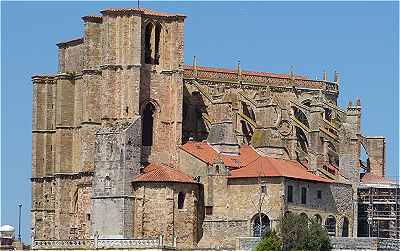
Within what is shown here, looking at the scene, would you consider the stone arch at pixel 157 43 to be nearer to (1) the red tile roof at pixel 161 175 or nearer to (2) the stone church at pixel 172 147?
(2) the stone church at pixel 172 147

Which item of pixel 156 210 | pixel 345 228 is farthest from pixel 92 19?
pixel 345 228

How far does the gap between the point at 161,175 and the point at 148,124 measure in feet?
17.8

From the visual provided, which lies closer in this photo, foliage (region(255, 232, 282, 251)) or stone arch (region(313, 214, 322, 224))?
foliage (region(255, 232, 282, 251))

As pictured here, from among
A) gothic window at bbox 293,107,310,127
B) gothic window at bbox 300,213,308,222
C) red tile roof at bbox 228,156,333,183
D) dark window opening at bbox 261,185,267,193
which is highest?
gothic window at bbox 293,107,310,127

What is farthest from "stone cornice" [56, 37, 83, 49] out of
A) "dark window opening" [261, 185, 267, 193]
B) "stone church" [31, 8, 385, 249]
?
"dark window opening" [261, 185, 267, 193]

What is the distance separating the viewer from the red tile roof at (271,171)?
89.9 m

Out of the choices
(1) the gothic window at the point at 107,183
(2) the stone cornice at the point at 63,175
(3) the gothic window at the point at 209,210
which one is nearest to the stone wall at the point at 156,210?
(1) the gothic window at the point at 107,183

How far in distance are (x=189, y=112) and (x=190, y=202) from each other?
984 centimetres

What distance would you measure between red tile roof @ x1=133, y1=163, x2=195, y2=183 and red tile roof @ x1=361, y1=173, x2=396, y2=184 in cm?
1258

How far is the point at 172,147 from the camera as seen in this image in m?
94.7

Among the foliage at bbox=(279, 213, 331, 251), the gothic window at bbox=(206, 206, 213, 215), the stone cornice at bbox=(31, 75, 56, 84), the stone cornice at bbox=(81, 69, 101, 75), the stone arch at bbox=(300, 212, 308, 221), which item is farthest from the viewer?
the stone cornice at bbox=(31, 75, 56, 84)

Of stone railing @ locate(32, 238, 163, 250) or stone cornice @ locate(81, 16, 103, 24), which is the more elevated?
stone cornice @ locate(81, 16, 103, 24)

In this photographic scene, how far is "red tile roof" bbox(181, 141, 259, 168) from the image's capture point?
92812mm

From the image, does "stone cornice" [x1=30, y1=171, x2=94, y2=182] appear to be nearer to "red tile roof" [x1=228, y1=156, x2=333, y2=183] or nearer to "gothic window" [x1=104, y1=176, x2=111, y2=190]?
"gothic window" [x1=104, y1=176, x2=111, y2=190]
